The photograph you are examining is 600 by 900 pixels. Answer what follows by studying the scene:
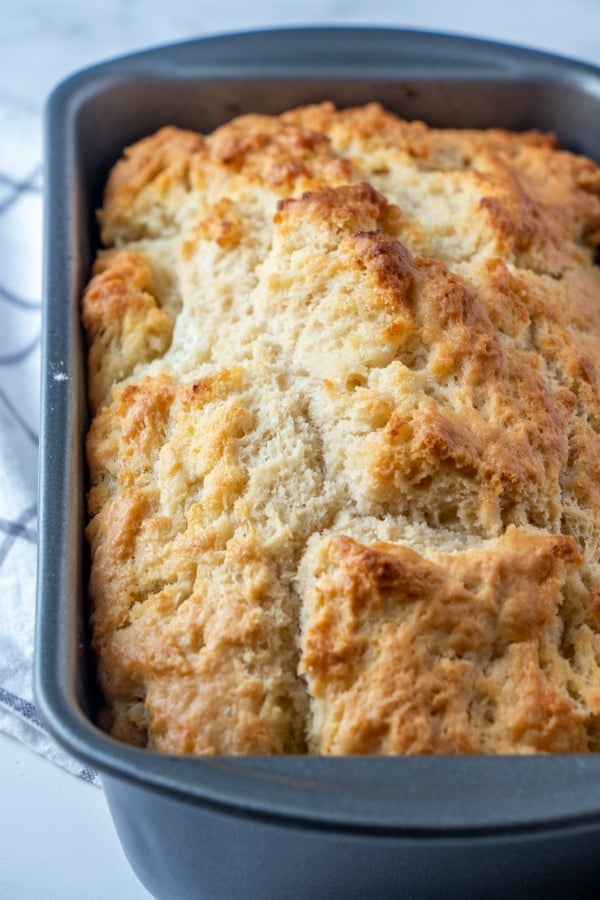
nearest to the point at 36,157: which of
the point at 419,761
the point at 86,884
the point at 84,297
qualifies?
the point at 84,297

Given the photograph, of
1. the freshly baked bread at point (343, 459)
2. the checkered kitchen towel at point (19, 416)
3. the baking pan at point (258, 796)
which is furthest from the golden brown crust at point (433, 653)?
the checkered kitchen towel at point (19, 416)

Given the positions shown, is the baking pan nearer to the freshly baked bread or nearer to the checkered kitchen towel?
the freshly baked bread

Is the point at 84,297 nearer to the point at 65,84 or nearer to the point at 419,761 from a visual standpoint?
the point at 65,84

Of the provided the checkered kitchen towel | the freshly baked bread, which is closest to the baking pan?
the freshly baked bread

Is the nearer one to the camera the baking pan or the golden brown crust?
the baking pan

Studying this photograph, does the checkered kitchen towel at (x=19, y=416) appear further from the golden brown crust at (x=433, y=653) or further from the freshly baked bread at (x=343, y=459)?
the golden brown crust at (x=433, y=653)
